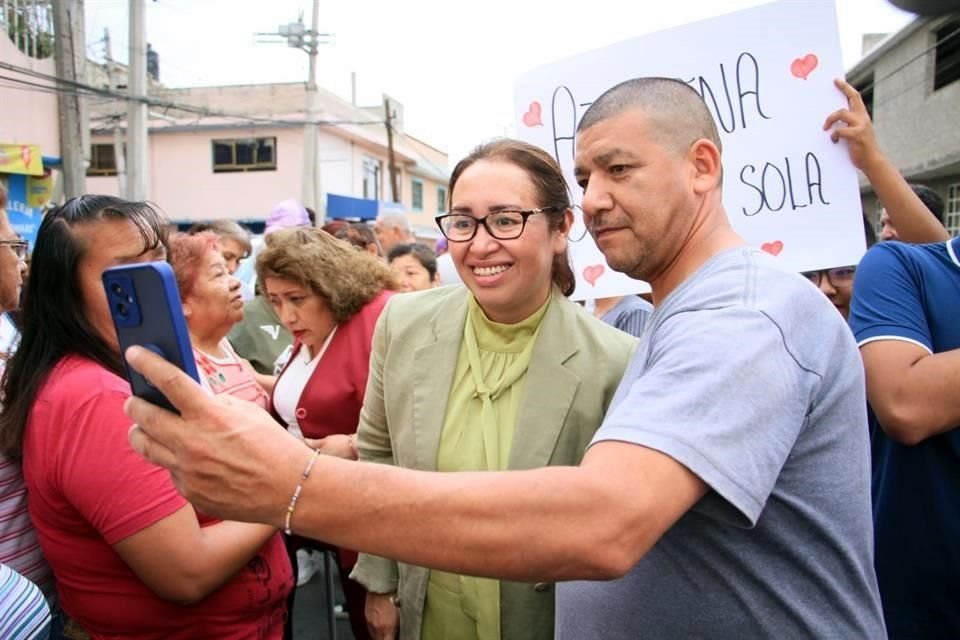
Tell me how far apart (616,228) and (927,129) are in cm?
1873

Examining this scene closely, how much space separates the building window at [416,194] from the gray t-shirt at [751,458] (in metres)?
39.7

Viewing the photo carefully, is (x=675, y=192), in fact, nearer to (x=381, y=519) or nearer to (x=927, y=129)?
(x=381, y=519)

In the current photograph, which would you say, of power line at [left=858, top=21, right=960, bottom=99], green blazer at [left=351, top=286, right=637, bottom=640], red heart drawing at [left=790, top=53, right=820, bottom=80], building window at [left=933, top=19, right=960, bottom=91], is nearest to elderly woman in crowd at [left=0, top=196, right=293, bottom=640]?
green blazer at [left=351, top=286, right=637, bottom=640]

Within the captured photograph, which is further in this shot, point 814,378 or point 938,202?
point 938,202

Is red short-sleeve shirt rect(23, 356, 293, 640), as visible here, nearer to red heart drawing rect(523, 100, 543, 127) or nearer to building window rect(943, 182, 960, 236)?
red heart drawing rect(523, 100, 543, 127)

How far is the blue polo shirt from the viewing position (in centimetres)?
170

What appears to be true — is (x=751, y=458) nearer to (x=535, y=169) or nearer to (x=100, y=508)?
(x=535, y=169)

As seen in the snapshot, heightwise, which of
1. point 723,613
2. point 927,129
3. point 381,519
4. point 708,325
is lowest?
point 723,613

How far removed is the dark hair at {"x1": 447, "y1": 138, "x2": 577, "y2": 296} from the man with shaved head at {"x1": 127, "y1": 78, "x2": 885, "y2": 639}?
0.59 metres

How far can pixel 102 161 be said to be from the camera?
2839 centimetres

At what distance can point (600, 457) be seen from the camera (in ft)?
2.98

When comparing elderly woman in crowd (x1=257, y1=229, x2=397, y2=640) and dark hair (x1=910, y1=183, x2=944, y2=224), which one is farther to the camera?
dark hair (x1=910, y1=183, x2=944, y2=224)

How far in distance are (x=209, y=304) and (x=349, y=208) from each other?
2237 cm

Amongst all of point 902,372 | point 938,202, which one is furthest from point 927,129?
point 902,372
